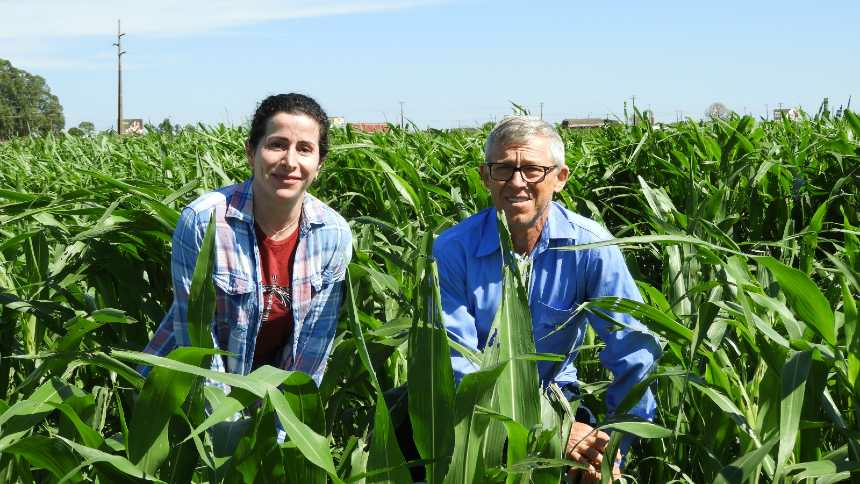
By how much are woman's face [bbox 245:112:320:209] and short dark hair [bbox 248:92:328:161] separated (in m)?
0.01

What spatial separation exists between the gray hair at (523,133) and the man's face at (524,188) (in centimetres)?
1

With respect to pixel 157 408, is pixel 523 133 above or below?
above

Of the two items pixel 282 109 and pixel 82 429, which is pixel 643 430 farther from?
pixel 282 109

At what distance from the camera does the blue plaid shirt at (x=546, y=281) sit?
2246 mm

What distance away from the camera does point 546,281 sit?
2338mm

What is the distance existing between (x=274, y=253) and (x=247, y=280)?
0.12 m

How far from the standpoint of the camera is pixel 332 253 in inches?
98.6

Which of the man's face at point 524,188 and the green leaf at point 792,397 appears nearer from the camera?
the green leaf at point 792,397

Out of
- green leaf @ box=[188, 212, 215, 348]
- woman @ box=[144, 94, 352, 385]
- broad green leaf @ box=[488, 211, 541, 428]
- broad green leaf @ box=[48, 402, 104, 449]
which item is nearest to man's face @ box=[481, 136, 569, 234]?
woman @ box=[144, 94, 352, 385]

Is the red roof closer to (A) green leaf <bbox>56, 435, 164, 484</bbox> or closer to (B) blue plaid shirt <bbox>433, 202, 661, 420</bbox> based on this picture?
(B) blue plaid shirt <bbox>433, 202, 661, 420</bbox>

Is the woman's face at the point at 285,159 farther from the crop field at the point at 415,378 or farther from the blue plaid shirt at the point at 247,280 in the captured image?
the crop field at the point at 415,378

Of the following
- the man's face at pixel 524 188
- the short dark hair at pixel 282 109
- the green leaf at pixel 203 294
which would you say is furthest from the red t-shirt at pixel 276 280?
the green leaf at pixel 203 294

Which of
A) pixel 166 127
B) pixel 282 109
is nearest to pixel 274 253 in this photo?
pixel 282 109

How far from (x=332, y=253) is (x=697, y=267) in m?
0.94
